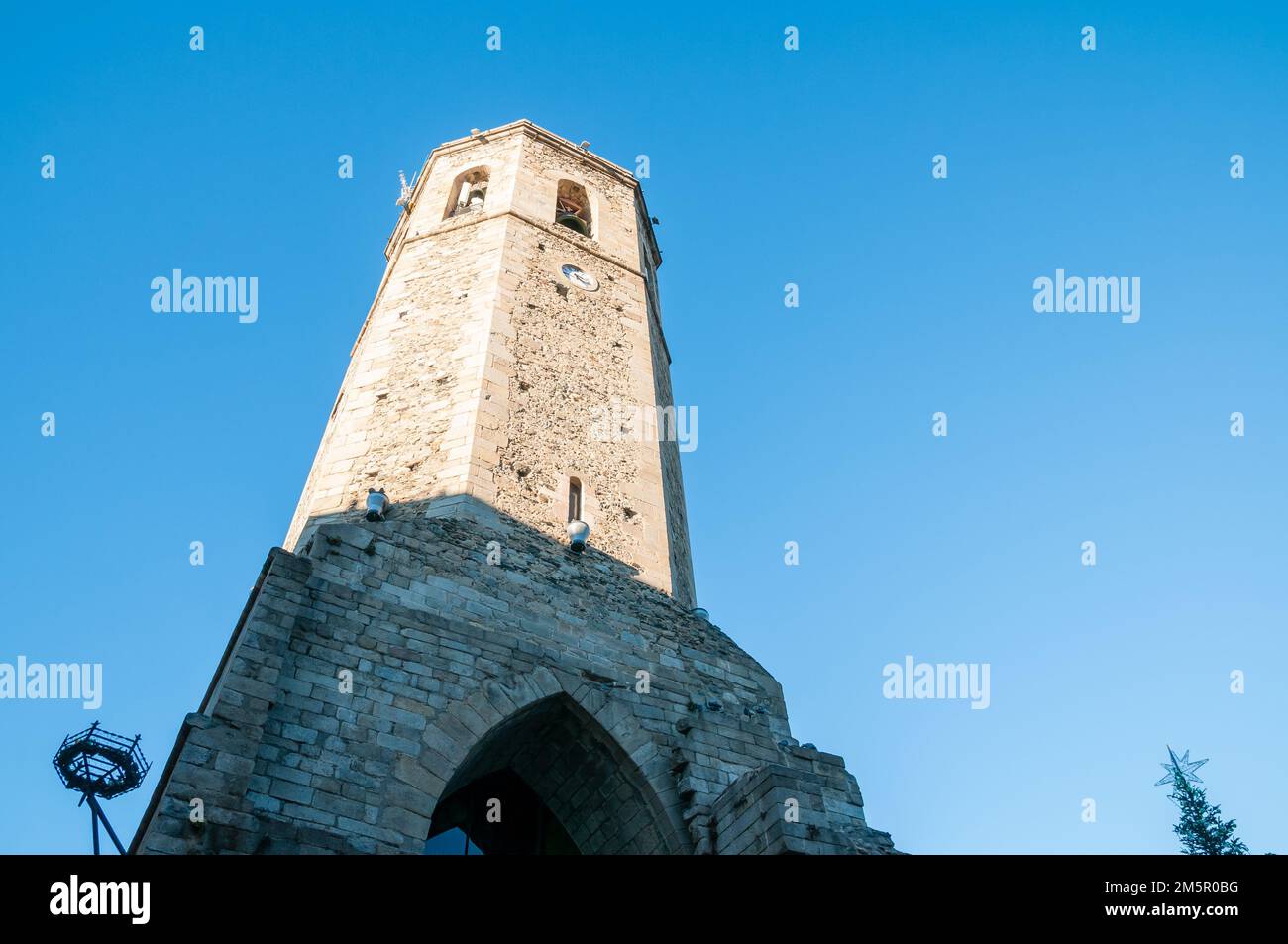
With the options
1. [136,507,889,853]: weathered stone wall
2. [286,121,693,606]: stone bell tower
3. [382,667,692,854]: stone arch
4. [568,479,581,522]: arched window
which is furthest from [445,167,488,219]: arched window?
[382,667,692,854]: stone arch

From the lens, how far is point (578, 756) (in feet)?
33.4

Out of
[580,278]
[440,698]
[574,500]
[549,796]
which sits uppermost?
[580,278]

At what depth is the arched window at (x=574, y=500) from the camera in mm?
12883

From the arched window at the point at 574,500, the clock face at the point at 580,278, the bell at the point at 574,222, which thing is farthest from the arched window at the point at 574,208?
the arched window at the point at 574,500

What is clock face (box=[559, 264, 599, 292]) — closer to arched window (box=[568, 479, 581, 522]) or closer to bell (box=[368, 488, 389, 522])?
arched window (box=[568, 479, 581, 522])

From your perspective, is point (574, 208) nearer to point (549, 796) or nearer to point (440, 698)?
point (549, 796)

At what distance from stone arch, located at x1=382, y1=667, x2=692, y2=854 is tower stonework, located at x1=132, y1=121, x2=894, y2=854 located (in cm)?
2

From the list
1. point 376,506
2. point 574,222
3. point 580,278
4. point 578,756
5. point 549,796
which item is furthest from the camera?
point 574,222

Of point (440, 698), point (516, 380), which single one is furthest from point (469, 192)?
point (440, 698)

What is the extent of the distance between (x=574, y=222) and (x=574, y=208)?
49 cm

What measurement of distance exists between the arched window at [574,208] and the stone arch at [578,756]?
35.7 ft

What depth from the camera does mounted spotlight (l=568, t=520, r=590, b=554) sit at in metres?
12.1
